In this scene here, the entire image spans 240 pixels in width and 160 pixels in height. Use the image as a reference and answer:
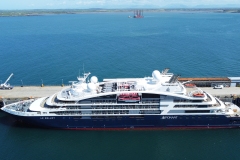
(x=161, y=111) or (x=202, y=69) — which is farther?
(x=202, y=69)

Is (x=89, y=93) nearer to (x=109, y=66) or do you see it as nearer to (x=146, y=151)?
(x=146, y=151)

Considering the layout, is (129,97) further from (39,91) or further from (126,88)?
(39,91)

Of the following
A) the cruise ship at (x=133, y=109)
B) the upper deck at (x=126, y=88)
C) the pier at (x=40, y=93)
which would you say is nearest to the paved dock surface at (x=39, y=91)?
the pier at (x=40, y=93)

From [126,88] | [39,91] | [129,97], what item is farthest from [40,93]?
[129,97]

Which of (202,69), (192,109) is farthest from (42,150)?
(202,69)

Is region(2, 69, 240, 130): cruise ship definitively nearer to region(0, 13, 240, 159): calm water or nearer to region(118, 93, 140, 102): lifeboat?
region(118, 93, 140, 102): lifeboat

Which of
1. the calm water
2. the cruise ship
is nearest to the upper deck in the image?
the cruise ship

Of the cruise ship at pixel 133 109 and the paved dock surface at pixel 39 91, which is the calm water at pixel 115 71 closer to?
the cruise ship at pixel 133 109
